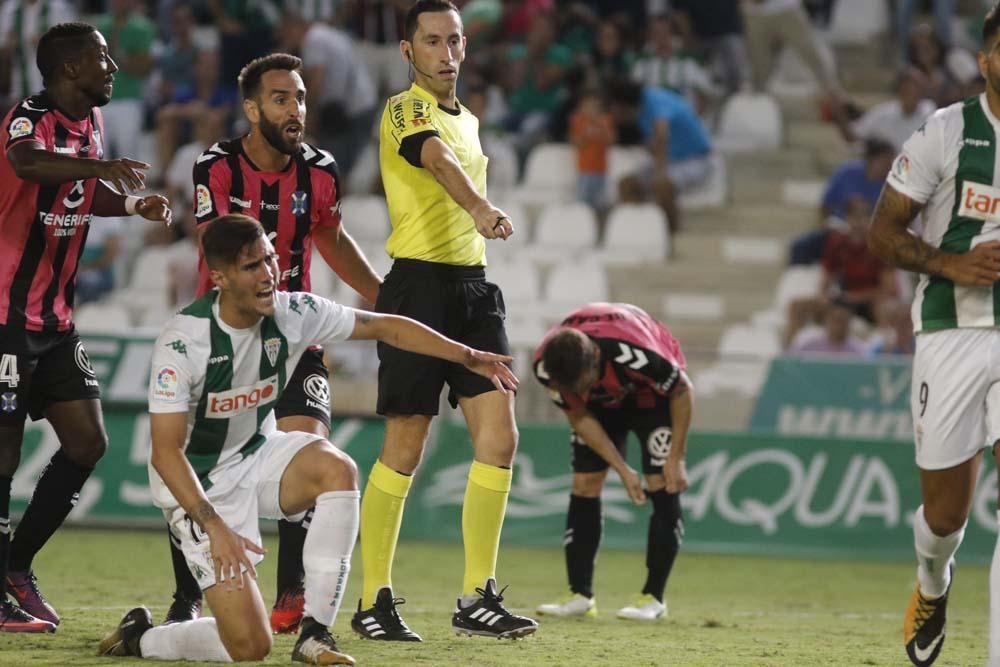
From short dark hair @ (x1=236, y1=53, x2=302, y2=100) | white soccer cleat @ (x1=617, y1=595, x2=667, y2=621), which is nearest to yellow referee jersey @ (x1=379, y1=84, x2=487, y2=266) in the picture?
short dark hair @ (x1=236, y1=53, x2=302, y2=100)

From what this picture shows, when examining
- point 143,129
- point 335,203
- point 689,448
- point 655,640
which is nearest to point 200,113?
point 143,129

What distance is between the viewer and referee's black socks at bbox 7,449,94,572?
22.9 ft

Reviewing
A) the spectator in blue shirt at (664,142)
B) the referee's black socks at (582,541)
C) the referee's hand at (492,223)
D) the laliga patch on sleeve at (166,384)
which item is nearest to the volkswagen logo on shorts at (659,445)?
the referee's black socks at (582,541)

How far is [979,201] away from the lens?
566 cm

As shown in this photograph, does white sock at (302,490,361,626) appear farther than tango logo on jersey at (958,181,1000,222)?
Yes

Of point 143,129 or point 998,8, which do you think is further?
point 143,129

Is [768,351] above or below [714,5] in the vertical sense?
below

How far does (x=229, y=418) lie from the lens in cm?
589

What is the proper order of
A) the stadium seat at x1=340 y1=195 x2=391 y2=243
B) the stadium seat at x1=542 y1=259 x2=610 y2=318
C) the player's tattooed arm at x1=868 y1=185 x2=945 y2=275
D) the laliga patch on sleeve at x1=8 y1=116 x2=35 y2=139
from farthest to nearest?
the stadium seat at x1=340 y1=195 x2=391 y2=243 < the stadium seat at x1=542 y1=259 x2=610 y2=318 < the laliga patch on sleeve at x1=8 y1=116 x2=35 y2=139 < the player's tattooed arm at x1=868 y1=185 x2=945 y2=275

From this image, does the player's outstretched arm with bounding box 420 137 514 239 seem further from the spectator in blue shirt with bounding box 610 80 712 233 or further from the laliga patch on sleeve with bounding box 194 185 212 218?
the spectator in blue shirt with bounding box 610 80 712 233

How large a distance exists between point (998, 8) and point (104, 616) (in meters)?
4.73

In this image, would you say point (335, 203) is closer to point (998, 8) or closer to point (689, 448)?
point (998, 8)

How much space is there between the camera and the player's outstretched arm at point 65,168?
6328 mm

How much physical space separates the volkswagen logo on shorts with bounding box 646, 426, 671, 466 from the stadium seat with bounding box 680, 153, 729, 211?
26.8ft
